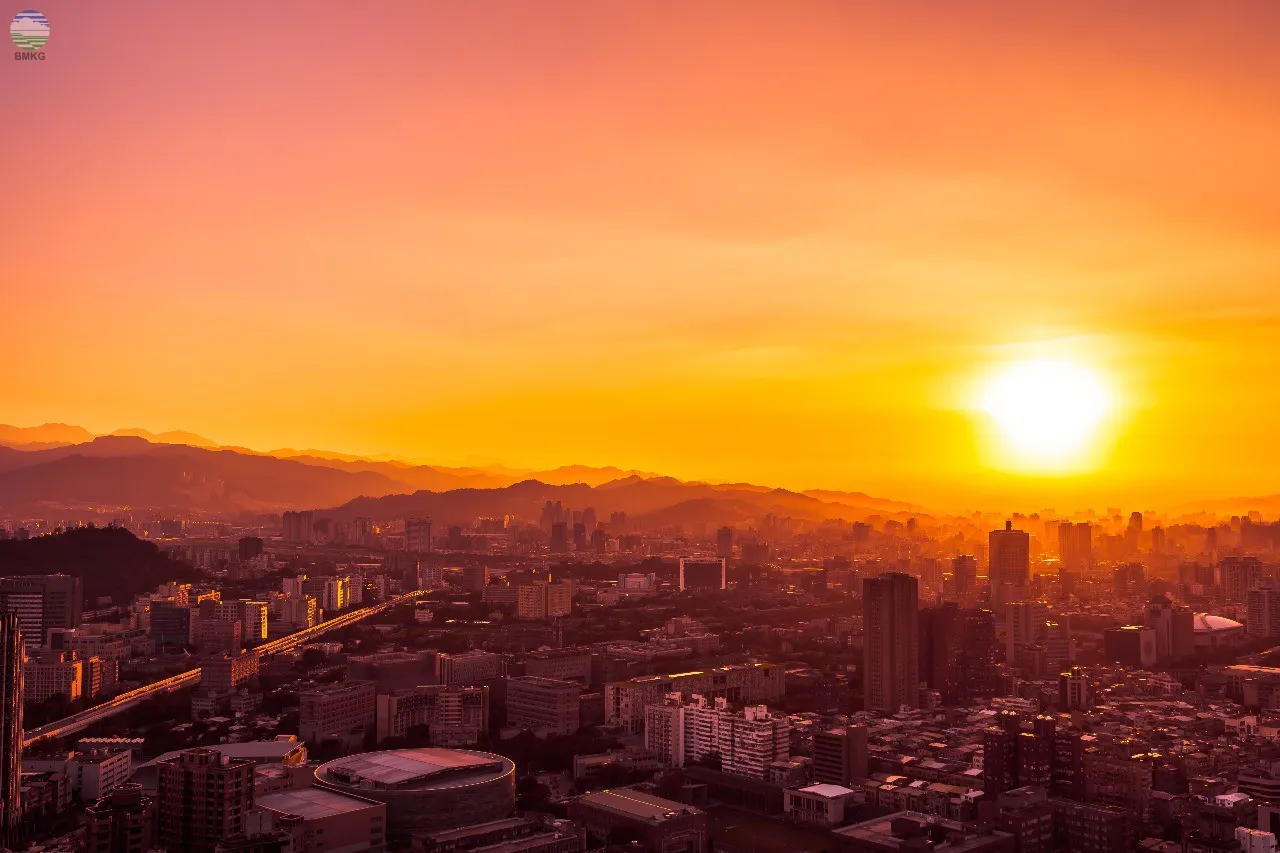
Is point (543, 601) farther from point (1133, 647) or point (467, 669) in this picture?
point (1133, 647)

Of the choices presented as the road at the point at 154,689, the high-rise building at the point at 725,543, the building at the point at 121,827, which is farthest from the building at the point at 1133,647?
the high-rise building at the point at 725,543

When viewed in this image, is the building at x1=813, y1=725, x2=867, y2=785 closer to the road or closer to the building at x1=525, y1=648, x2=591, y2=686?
the building at x1=525, y1=648, x2=591, y2=686

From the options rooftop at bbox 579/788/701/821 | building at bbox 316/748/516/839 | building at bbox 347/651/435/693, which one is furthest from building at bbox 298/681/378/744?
rooftop at bbox 579/788/701/821

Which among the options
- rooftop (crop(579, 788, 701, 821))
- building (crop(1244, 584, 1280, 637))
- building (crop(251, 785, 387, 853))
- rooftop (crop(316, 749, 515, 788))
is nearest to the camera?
building (crop(251, 785, 387, 853))

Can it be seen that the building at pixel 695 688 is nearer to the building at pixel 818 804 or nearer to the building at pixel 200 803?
the building at pixel 818 804

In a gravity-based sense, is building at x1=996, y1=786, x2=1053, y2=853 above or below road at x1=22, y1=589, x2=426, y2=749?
below

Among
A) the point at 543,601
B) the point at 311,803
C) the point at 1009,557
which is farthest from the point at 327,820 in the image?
the point at 1009,557

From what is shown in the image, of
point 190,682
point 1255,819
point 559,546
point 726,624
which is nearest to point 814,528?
point 559,546

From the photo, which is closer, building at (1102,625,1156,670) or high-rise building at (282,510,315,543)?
building at (1102,625,1156,670)
